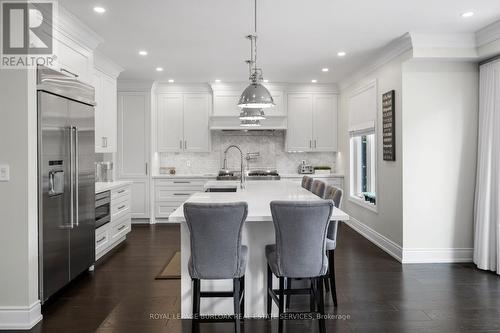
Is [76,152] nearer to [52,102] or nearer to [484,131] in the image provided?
[52,102]

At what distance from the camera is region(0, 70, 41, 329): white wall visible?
112 inches

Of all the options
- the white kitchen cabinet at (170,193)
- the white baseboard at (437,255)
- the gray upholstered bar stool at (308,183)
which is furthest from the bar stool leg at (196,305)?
the white kitchen cabinet at (170,193)

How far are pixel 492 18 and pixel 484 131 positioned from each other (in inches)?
48.2

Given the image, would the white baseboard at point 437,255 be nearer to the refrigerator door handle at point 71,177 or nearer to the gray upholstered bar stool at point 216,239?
the gray upholstered bar stool at point 216,239

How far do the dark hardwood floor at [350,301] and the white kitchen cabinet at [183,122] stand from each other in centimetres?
296

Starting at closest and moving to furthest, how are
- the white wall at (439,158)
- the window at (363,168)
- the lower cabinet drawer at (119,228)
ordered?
the white wall at (439,158), the lower cabinet drawer at (119,228), the window at (363,168)

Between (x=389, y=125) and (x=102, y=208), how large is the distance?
380cm

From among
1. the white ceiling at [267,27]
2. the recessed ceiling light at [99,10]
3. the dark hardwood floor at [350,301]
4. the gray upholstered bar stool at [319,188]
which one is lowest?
the dark hardwood floor at [350,301]

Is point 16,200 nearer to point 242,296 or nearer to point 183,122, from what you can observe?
point 242,296

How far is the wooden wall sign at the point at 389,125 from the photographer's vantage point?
4785mm

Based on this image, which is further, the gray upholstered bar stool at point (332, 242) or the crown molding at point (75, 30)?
the crown molding at point (75, 30)

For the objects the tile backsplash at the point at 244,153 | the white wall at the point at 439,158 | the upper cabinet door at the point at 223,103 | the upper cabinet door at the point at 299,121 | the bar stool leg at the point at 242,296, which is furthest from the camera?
the tile backsplash at the point at 244,153

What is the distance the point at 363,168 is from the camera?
21.9ft

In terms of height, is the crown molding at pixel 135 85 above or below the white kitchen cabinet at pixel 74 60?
above
